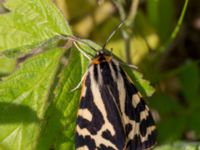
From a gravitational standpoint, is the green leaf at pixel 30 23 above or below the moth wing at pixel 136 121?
above

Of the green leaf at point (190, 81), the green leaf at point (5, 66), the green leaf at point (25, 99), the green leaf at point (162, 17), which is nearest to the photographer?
the green leaf at point (25, 99)

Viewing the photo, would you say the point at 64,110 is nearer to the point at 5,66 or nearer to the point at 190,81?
the point at 5,66

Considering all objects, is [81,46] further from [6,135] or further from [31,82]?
[6,135]

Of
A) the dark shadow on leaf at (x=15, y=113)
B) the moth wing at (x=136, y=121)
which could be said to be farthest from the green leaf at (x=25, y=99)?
the moth wing at (x=136, y=121)

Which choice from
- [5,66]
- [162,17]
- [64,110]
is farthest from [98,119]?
[162,17]

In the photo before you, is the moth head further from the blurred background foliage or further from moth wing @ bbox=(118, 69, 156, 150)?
the blurred background foliage

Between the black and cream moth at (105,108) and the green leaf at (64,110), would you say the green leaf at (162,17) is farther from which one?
the green leaf at (64,110)

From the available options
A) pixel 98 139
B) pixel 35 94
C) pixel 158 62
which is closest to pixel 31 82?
pixel 35 94
